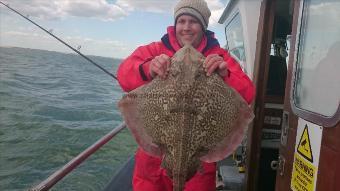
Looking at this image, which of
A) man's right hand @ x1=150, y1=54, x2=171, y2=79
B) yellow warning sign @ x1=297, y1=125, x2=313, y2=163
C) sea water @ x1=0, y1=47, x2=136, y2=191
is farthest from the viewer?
sea water @ x1=0, y1=47, x2=136, y2=191

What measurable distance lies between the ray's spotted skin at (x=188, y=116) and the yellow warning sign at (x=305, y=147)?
0.69 meters

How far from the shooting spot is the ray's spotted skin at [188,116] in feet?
7.48

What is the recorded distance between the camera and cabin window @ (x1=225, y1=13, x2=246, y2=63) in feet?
19.7

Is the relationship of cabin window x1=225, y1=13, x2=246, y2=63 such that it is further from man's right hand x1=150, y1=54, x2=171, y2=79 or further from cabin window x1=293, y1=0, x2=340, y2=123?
man's right hand x1=150, y1=54, x2=171, y2=79

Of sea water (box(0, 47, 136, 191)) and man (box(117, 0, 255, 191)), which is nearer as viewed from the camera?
man (box(117, 0, 255, 191))

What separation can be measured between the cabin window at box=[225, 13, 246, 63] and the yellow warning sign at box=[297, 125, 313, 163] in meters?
2.94

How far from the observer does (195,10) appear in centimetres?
312

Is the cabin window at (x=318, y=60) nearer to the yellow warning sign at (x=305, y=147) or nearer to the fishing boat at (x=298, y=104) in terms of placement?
the fishing boat at (x=298, y=104)

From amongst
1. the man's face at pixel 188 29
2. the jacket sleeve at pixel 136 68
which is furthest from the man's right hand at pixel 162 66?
the man's face at pixel 188 29

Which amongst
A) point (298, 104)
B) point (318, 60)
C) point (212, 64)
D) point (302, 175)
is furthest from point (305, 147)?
point (212, 64)

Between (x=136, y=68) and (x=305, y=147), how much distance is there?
1.47 meters

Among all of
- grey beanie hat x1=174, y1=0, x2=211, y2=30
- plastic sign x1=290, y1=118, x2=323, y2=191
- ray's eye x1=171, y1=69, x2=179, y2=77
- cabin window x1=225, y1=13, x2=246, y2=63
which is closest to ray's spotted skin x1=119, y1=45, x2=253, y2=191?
ray's eye x1=171, y1=69, x2=179, y2=77

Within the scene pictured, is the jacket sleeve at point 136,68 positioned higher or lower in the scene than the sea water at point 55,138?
higher

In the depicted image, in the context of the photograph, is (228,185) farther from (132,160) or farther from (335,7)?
(335,7)
